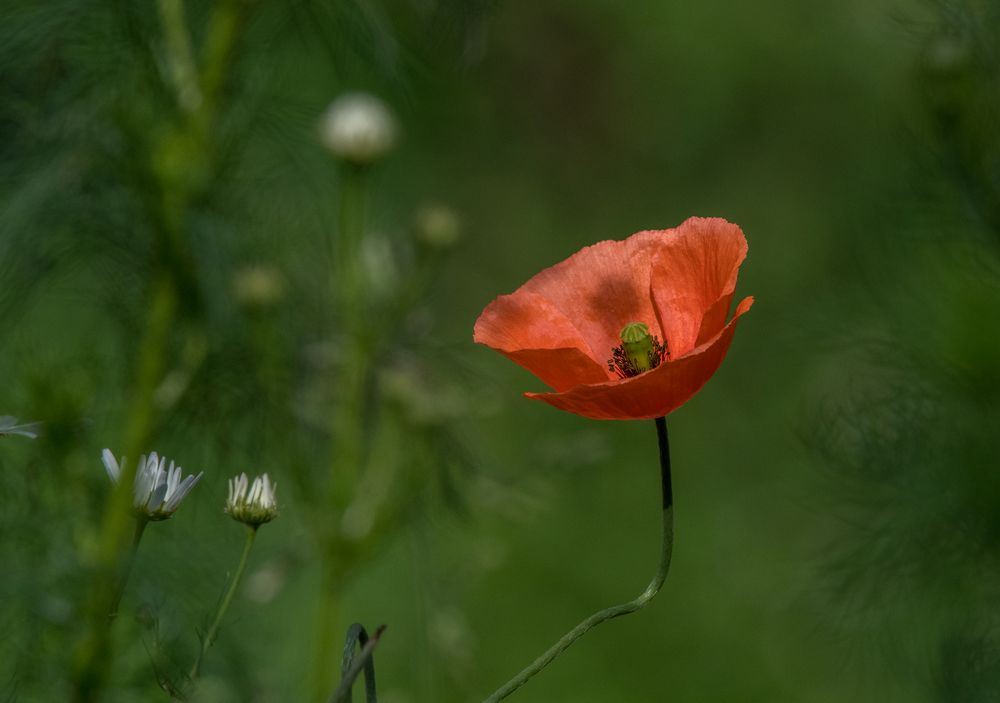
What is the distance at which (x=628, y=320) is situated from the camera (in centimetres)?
51

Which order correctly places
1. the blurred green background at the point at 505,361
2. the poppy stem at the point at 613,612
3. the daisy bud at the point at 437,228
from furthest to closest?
the daisy bud at the point at 437,228
the blurred green background at the point at 505,361
the poppy stem at the point at 613,612

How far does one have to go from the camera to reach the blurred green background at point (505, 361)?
30.8 inches

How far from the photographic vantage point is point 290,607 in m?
1.46

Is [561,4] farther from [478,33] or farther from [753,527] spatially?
[478,33]

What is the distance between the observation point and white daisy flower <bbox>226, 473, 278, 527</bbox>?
1.51 ft

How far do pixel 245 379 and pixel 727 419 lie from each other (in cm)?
98

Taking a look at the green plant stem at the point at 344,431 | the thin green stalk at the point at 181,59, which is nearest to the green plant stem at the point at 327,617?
the green plant stem at the point at 344,431

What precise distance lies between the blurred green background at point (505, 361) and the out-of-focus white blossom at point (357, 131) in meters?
0.03

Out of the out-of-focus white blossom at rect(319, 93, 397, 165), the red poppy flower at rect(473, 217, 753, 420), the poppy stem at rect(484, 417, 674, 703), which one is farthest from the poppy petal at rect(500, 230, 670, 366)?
the out-of-focus white blossom at rect(319, 93, 397, 165)

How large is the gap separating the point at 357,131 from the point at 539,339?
435mm

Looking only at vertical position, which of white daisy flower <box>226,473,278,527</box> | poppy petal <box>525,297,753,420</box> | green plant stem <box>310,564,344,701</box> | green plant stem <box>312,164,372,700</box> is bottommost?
poppy petal <box>525,297,753,420</box>

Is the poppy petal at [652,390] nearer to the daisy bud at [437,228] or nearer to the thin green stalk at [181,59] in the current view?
the thin green stalk at [181,59]

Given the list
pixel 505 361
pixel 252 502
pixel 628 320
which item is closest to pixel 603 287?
pixel 628 320

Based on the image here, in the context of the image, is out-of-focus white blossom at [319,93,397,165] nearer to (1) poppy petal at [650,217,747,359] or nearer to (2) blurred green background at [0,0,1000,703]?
(2) blurred green background at [0,0,1000,703]
